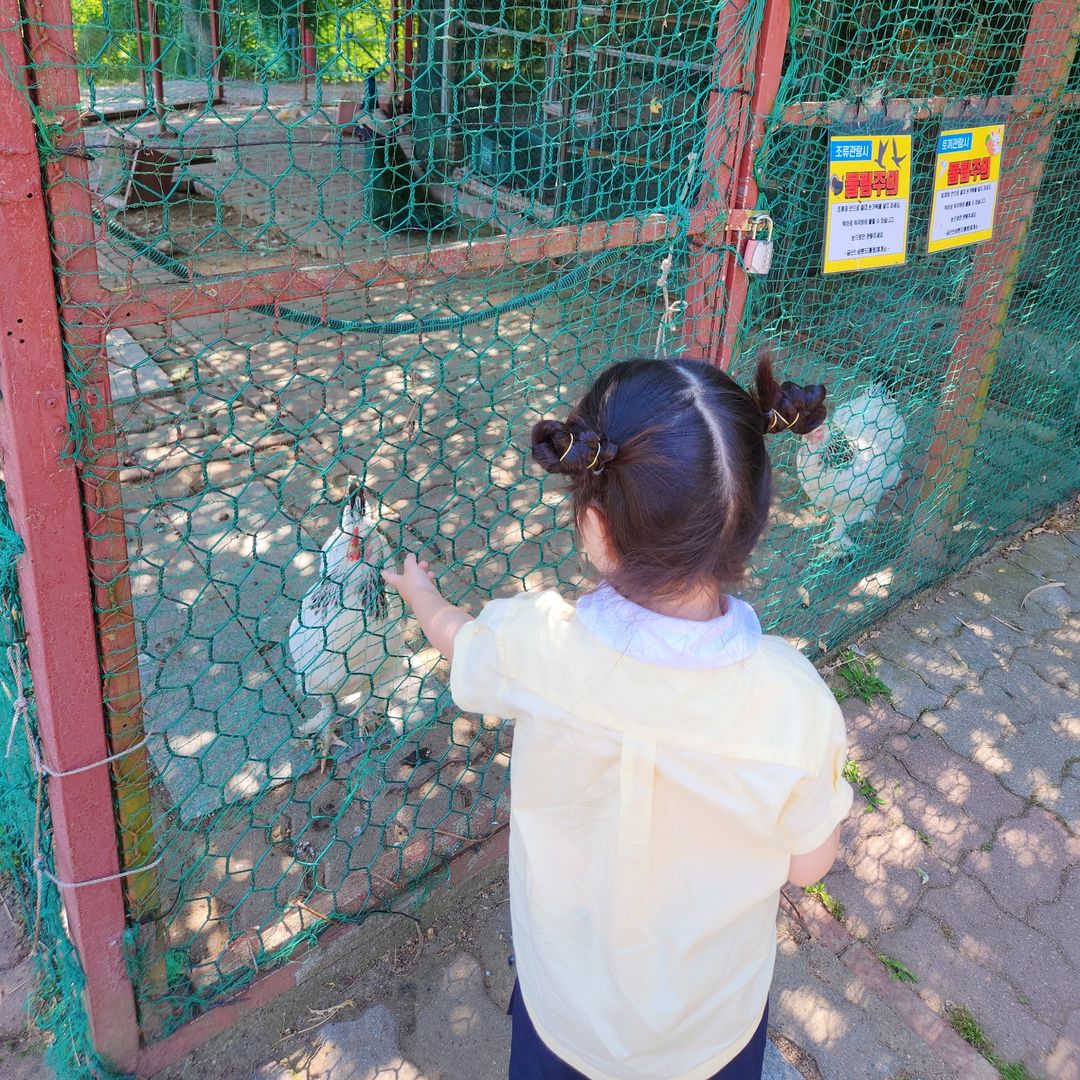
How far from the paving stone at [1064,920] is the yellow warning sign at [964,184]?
1751 mm

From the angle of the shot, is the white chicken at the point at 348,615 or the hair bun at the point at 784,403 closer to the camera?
the hair bun at the point at 784,403

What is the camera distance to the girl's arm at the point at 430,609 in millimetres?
1358

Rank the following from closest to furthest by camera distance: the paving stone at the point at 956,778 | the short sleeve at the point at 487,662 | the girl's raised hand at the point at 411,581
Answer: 1. the short sleeve at the point at 487,662
2. the girl's raised hand at the point at 411,581
3. the paving stone at the point at 956,778

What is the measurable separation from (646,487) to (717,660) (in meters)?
0.22

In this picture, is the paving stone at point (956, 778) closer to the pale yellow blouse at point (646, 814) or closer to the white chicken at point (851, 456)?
the white chicken at point (851, 456)

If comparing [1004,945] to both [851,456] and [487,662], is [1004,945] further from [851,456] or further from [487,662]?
[487,662]

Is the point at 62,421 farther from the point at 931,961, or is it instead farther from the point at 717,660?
the point at 931,961

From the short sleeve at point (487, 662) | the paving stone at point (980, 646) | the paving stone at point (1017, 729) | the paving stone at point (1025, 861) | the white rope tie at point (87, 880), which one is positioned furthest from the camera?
the paving stone at point (980, 646)

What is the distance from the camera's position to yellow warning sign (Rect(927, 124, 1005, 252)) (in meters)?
2.61

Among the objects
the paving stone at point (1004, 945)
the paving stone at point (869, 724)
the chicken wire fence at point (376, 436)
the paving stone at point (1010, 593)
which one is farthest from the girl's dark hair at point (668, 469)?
the paving stone at point (1010, 593)

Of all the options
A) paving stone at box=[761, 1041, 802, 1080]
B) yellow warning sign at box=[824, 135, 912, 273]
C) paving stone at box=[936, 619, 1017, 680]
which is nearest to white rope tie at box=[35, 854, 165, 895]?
paving stone at box=[761, 1041, 802, 1080]

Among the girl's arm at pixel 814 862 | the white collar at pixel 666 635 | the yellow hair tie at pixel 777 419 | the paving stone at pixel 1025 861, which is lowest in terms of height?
the paving stone at pixel 1025 861

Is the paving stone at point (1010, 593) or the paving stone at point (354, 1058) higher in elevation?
the paving stone at point (1010, 593)

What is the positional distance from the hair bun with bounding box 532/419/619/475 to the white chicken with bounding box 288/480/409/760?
101cm
